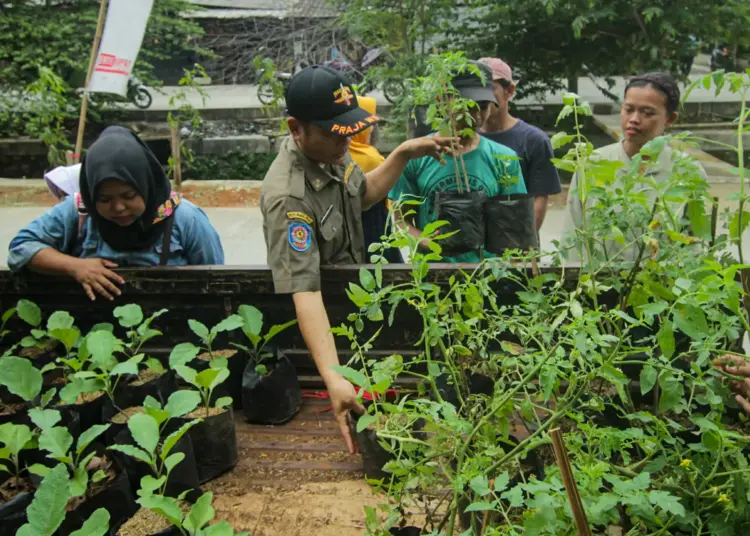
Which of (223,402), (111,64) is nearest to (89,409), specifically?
(223,402)

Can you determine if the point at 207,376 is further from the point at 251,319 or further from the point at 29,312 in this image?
the point at 29,312

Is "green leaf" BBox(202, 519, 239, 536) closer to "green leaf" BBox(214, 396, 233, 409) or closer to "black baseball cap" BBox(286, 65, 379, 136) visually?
"green leaf" BBox(214, 396, 233, 409)

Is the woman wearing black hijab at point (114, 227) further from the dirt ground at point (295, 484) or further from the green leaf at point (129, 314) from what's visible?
the dirt ground at point (295, 484)

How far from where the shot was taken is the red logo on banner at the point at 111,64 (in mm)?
5617

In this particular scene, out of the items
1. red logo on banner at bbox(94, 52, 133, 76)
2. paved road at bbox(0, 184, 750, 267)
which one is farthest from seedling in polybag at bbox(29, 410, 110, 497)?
paved road at bbox(0, 184, 750, 267)

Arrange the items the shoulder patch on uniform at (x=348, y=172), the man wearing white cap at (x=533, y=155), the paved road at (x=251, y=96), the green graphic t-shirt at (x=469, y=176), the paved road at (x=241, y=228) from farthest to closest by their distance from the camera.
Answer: the paved road at (x=251, y=96) → the paved road at (x=241, y=228) → the man wearing white cap at (x=533, y=155) → the green graphic t-shirt at (x=469, y=176) → the shoulder patch on uniform at (x=348, y=172)

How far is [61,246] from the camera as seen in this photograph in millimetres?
2721

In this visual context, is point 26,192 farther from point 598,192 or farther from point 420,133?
point 598,192

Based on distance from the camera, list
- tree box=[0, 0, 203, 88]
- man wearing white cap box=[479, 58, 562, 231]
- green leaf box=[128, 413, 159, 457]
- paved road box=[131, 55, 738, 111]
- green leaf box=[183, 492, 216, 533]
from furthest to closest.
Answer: paved road box=[131, 55, 738, 111] → tree box=[0, 0, 203, 88] → man wearing white cap box=[479, 58, 562, 231] → green leaf box=[128, 413, 159, 457] → green leaf box=[183, 492, 216, 533]

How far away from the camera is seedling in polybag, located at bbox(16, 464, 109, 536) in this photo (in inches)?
59.3

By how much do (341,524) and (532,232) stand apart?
115 cm

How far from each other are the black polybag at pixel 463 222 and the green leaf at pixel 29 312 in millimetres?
1389

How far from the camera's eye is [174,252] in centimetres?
279

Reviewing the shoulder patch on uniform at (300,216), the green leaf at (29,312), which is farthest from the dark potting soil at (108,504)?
the shoulder patch on uniform at (300,216)
